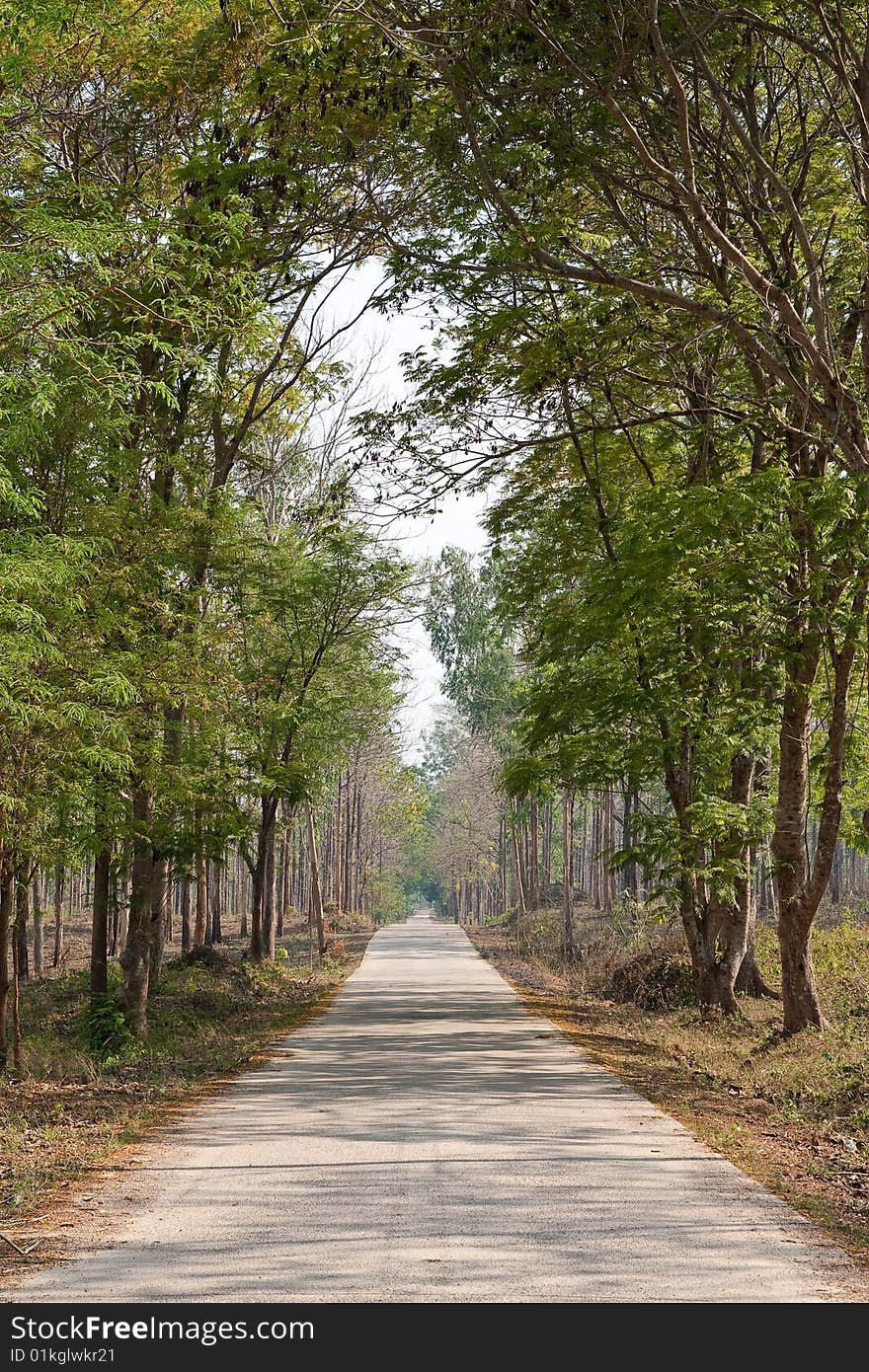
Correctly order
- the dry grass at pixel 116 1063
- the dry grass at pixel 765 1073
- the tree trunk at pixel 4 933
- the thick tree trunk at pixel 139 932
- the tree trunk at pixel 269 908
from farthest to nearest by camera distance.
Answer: the tree trunk at pixel 269 908, the thick tree trunk at pixel 139 932, the tree trunk at pixel 4 933, the dry grass at pixel 116 1063, the dry grass at pixel 765 1073

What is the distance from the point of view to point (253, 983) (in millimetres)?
23672

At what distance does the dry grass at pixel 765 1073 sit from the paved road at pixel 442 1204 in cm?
37

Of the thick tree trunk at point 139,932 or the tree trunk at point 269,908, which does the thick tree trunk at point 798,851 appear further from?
the tree trunk at point 269,908

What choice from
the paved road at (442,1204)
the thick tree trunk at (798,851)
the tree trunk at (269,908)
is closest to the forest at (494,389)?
the thick tree trunk at (798,851)

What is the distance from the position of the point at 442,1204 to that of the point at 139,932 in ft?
33.3

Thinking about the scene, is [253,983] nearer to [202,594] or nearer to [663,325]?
[202,594]

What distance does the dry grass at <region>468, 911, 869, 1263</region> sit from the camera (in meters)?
8.29

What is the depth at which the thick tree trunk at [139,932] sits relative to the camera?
15.7 meters

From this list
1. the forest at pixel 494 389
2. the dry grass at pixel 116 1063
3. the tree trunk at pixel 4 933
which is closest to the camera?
the dry grass at pixel 116 1063

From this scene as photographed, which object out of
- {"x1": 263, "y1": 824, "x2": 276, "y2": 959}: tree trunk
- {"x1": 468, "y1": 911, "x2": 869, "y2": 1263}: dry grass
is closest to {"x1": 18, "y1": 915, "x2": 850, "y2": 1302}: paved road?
{"x1": 468, "y1": 911, "x2": 869, "y2": 1263}: dry grass

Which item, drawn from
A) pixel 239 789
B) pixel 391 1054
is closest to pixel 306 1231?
pixel 391 1054

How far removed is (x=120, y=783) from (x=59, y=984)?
1113 centimetres

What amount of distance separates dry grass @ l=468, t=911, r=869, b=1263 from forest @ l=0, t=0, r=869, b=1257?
323mm

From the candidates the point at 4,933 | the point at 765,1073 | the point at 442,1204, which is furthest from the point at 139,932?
the point at 442,1204
